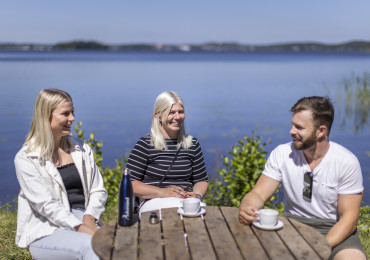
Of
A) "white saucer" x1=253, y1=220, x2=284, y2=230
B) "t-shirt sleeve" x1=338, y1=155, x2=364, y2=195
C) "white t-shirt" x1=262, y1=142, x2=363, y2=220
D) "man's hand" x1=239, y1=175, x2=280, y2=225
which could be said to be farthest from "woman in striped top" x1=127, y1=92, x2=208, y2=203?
"t-shirt sleeve" x1=338, y1=155, x2=364, y2=195

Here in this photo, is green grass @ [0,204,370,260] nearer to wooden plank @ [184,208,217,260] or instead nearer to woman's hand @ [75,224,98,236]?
woman's hand @ [75,224,98,236]

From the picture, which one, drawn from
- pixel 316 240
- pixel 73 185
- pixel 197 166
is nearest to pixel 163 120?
pixel 197 166

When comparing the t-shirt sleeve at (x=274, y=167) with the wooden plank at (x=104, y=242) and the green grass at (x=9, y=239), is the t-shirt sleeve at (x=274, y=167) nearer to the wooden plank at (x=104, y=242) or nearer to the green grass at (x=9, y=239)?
the wooden plank at (x=104, y=242)

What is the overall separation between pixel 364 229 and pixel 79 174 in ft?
8.49

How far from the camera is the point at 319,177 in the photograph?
2.96 m

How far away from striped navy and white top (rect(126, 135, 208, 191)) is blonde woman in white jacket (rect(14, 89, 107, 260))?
0.43 m

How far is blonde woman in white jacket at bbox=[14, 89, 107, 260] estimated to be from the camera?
286 centimetres

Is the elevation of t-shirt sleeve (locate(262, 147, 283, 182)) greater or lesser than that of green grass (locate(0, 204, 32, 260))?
greater

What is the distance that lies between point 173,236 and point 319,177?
994mm

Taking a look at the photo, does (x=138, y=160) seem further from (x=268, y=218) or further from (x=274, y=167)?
(x=268, y=218)

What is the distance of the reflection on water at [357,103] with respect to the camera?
12398 millimetres

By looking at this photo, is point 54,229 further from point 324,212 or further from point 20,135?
point 20,135

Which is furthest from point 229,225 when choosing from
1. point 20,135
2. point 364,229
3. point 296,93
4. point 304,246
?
point 296,93

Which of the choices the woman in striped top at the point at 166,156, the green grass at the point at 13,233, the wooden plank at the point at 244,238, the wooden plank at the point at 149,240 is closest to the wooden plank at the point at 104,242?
the wooden plank at the point at 149,240
